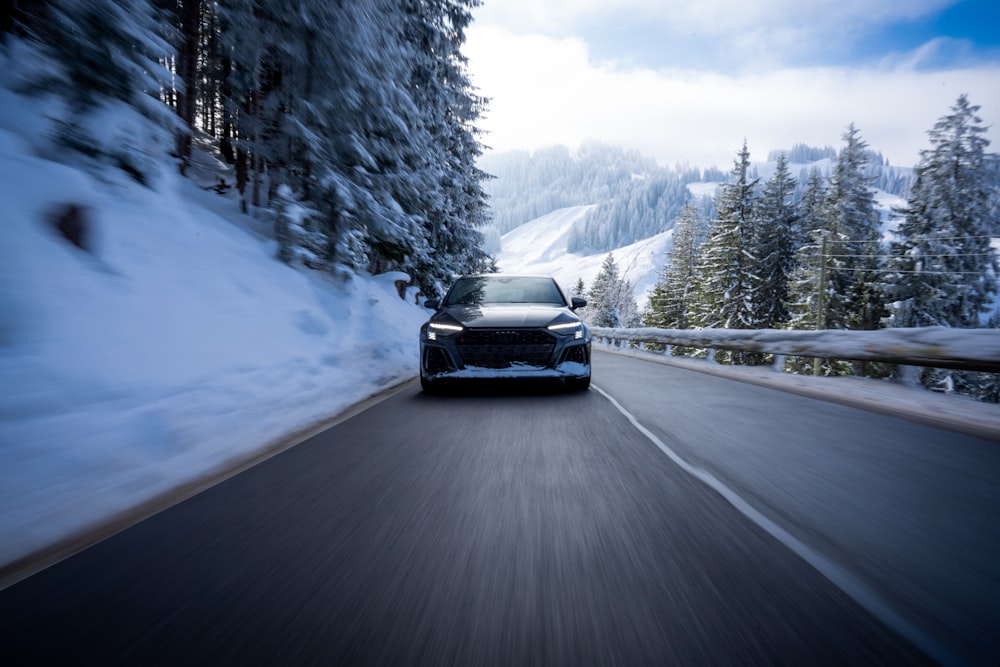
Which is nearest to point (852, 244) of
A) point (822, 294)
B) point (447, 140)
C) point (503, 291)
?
point (822, 294)

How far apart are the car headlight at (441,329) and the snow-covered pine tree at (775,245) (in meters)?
35.3

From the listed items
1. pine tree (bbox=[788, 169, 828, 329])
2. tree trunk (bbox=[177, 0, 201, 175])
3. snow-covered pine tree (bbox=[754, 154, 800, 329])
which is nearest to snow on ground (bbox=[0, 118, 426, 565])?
tree trunk (bbox=[177, 0, 201, 175])

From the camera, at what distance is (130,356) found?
13.8ft

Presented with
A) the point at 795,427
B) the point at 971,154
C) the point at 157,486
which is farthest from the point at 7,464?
the point at 971,154

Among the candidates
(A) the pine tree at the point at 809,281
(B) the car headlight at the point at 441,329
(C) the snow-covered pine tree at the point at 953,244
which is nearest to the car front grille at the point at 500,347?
(B) the car headlight at the point at 441,329

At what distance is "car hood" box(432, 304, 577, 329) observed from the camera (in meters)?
6.77

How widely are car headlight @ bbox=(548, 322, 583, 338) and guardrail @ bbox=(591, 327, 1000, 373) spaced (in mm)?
3894

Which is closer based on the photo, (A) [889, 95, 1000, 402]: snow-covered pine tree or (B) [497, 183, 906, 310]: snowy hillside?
(A) [889, 95, 1000, 402]: snow-covered pine tree

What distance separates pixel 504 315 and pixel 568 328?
874mm

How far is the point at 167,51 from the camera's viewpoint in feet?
17.8

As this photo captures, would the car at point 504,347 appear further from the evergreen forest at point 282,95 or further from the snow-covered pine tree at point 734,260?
the snow-covered pine tree at point 734,260

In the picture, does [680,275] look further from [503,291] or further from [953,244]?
[503,291]

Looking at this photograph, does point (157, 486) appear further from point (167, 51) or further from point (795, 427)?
point (795, 427)

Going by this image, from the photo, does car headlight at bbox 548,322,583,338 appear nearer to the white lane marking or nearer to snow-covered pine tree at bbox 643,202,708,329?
the white lane marking
